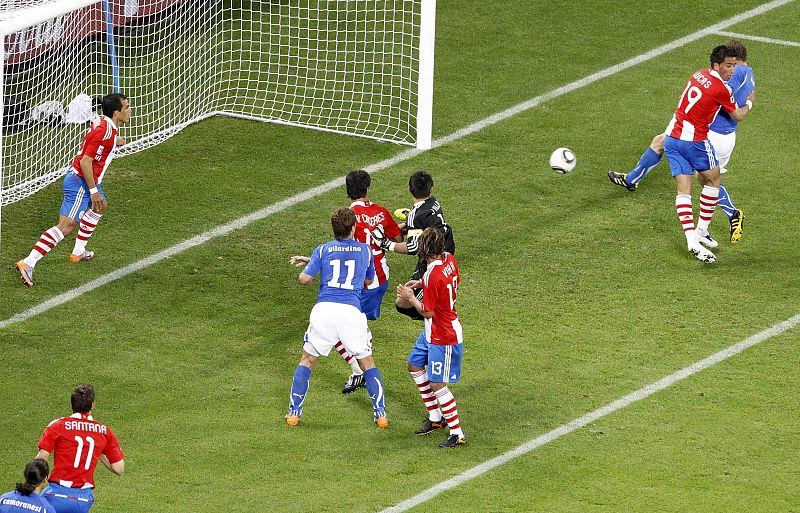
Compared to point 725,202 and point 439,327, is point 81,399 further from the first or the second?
point 725,202

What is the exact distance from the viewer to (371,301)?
12164 mm

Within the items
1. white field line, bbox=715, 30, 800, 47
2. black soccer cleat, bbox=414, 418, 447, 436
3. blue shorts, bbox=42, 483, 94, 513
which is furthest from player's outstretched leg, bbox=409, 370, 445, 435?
white field line, bbox=715, 30, 800, 47

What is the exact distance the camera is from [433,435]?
11.5m

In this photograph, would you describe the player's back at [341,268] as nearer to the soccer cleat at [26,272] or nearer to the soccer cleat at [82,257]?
the soccer cleat at [26,272]

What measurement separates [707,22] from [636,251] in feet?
23.6

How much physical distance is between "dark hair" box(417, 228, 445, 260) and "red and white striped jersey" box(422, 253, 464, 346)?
3.2 inches

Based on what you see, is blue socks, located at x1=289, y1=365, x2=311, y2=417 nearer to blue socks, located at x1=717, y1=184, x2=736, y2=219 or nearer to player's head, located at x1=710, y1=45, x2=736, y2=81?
blue socks, located at x1=717, y1=184, x2=736, y2=219

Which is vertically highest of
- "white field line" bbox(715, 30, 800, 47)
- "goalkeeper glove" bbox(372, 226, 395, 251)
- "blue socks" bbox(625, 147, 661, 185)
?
"goalkeeper glove" bbox(372, 226, 395, 251)

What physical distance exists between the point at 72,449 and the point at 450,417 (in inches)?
119

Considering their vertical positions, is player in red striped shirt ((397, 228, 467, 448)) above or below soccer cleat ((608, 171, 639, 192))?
above

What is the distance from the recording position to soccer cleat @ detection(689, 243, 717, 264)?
1443 centimetres

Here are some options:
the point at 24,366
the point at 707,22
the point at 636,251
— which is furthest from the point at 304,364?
the point at 707,22

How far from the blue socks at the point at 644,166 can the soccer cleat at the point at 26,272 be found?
249 inches

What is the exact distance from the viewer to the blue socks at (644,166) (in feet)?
51.8
